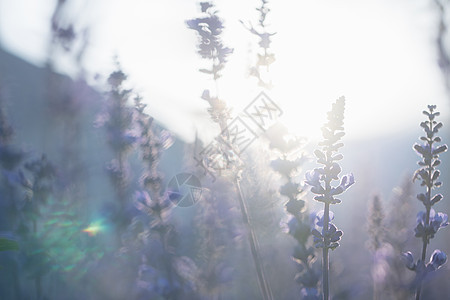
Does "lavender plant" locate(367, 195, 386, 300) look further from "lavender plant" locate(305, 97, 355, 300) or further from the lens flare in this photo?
the lens flare

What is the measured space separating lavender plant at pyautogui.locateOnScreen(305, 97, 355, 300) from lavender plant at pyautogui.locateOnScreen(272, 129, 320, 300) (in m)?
0.10

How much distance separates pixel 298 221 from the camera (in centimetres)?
235

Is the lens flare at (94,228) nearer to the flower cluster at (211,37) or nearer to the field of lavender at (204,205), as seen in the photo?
the field of lavender at (204,205)

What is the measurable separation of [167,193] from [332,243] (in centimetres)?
210

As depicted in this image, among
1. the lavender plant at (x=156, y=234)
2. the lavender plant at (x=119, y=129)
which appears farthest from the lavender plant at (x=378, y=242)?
the lavender plant at (x=119, y=129)

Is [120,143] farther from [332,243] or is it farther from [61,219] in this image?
[332,243]

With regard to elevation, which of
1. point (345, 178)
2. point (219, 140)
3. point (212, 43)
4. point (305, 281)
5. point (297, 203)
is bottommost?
point (305, 281)

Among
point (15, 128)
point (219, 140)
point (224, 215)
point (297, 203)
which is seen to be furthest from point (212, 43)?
point (15, 128)

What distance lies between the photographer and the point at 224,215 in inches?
217

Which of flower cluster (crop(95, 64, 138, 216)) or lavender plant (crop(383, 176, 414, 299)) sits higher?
flower cluster (crop(95, 64, 138, 216))

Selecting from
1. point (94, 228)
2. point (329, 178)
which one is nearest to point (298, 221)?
point (329, 178)

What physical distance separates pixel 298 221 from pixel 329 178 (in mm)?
361

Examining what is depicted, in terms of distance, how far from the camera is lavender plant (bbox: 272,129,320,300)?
230 centimetres

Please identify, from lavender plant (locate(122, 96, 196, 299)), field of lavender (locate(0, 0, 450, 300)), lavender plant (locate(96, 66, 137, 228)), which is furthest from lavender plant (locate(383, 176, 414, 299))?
lavender plant (locate(96, 66, 137, 228))
